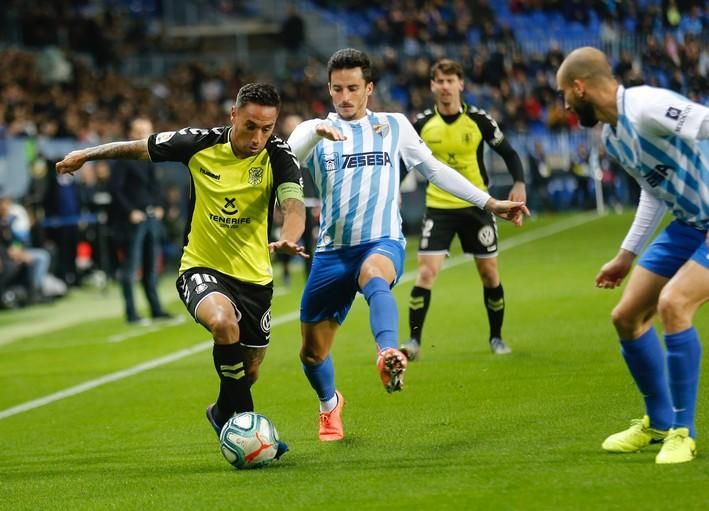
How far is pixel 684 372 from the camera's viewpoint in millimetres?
6375

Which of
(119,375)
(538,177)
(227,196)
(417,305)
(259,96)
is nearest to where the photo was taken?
(259,96)

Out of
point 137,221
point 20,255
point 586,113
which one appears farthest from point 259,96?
point 20,255

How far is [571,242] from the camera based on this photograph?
2375 centimetres

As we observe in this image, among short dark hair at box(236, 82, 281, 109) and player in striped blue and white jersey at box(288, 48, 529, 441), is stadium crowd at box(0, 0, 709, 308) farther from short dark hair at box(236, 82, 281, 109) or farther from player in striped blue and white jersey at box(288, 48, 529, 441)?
short dark hair at box(236, 82, 281, 109)

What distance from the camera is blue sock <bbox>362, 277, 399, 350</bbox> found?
23.0 feet

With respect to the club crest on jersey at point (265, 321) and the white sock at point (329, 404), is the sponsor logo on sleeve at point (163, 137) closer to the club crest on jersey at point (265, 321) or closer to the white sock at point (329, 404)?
the club crest on jersey at point (265, 321)

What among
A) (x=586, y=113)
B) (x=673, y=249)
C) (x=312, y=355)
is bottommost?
(x=312, y=355)

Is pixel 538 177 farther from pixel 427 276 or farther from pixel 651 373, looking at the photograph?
pixel 651 373

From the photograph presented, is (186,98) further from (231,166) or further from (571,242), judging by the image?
(231,166)

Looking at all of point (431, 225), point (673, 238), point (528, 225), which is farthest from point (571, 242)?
point (673, 238)

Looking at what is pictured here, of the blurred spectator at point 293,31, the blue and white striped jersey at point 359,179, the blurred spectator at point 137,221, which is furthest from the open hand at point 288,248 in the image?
the blurred spectator at point 293,31

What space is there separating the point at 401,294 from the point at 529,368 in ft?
23.7

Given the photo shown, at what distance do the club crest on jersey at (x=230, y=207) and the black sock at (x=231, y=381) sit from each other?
30.3 inches

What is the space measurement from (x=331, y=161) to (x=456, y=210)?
366cm
